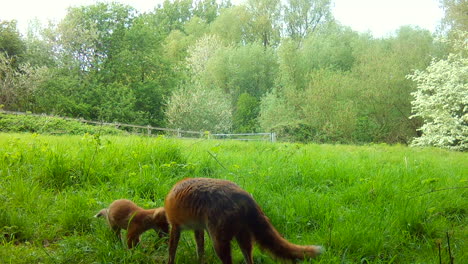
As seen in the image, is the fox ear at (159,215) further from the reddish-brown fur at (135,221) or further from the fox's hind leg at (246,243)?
the fox's hind leg at (246,243)

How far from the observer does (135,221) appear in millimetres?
2775

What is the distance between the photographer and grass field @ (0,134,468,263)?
275 centimetres

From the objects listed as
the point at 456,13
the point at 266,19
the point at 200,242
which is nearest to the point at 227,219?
the point at 200,242

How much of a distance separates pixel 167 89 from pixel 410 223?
3322cm

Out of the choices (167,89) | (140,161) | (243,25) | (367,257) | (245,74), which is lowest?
(367,257)

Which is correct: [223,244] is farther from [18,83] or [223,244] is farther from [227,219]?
[18,83]

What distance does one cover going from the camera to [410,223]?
3.36 metres

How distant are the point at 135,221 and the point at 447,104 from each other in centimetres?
2268

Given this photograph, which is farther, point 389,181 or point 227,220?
point 389,181

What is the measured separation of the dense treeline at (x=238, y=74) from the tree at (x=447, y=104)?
14.5 ft

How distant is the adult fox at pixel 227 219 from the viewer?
1.90 m

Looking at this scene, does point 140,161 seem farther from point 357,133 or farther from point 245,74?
point 245,74

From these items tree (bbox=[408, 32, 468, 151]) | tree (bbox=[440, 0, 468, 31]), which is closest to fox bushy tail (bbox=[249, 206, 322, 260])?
tree (bbox=[408, 32, 468, 151])

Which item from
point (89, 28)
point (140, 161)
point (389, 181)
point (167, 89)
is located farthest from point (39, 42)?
point (389, 181)
